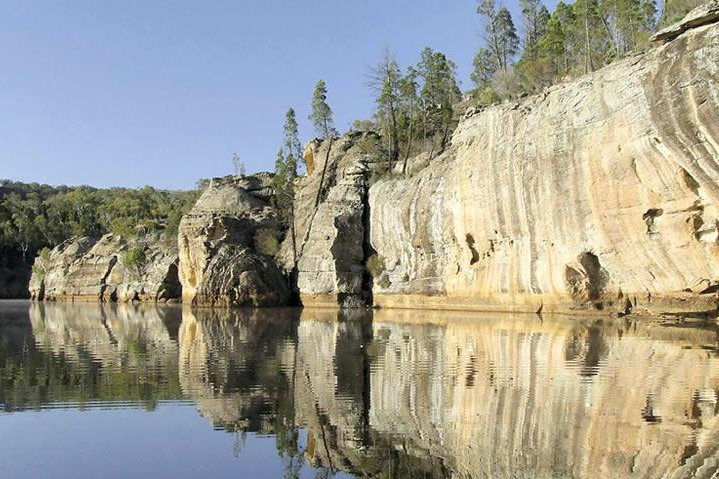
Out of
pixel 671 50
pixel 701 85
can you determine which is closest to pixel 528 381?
pixel 701 85

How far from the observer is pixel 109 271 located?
271 ft

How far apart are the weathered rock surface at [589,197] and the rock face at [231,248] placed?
50.0 feet

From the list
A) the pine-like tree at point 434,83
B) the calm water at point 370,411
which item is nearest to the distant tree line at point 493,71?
the pine-like tree at point 434,83

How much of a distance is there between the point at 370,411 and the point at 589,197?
846 inches

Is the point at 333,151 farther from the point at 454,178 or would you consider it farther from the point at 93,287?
the point at 93,287

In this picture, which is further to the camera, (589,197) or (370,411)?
(589,197)

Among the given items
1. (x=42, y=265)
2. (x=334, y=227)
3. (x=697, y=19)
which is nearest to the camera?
(x=697, y=19)

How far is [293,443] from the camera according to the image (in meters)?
9.33

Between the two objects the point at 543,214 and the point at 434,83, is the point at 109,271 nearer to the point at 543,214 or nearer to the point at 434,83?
the point at 434,83

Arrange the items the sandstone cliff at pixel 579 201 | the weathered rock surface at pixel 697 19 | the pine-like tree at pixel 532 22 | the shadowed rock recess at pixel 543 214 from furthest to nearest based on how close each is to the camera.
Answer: the pine-like tree at pixel 532 22, the shadowed rock recess at pixel 543 214, the sandstone cliff at pixel 579 201, the weathered rock surface at pixel 697 19

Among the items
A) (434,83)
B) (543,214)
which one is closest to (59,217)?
(434,83)

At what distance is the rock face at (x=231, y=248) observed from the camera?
5572cm

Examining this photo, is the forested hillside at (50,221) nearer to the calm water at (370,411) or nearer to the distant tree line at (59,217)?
the distant tree line at (59,217)

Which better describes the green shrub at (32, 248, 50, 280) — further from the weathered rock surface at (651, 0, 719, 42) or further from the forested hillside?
the weathered rock surface at (651, 0, 719, 42)
